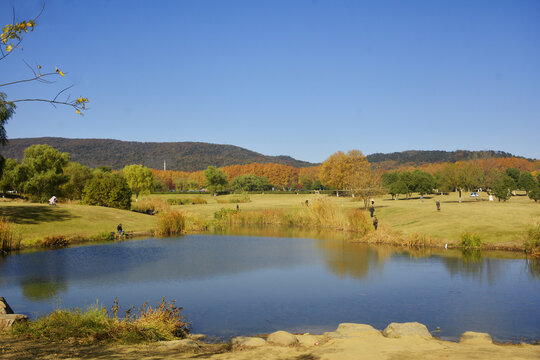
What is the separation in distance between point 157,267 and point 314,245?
13451 millimetres

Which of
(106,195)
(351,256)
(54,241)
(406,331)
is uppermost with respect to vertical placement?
(106,195)

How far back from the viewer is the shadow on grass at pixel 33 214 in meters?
35.8

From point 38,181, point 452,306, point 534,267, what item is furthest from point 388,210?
point 38,181

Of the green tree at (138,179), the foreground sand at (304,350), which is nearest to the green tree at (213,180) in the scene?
the green tree at (138,179)

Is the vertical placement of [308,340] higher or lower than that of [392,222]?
lower

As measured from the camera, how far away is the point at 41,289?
18.9 meters

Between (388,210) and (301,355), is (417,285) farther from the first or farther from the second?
(388,210)

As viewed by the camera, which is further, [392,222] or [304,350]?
[392,222]

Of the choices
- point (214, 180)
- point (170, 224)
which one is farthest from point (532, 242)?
point (214, 180)

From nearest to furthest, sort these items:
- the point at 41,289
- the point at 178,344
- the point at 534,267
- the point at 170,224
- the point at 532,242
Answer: the point at 178,344, the point at 41,289, the point at 534,267, the point at 532,242, the point at 170,224

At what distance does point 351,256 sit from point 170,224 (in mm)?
19722

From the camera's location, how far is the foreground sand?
924 cm

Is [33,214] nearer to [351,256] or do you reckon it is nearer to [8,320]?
[351,256]

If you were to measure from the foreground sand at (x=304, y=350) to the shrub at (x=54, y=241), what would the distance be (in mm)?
23417
